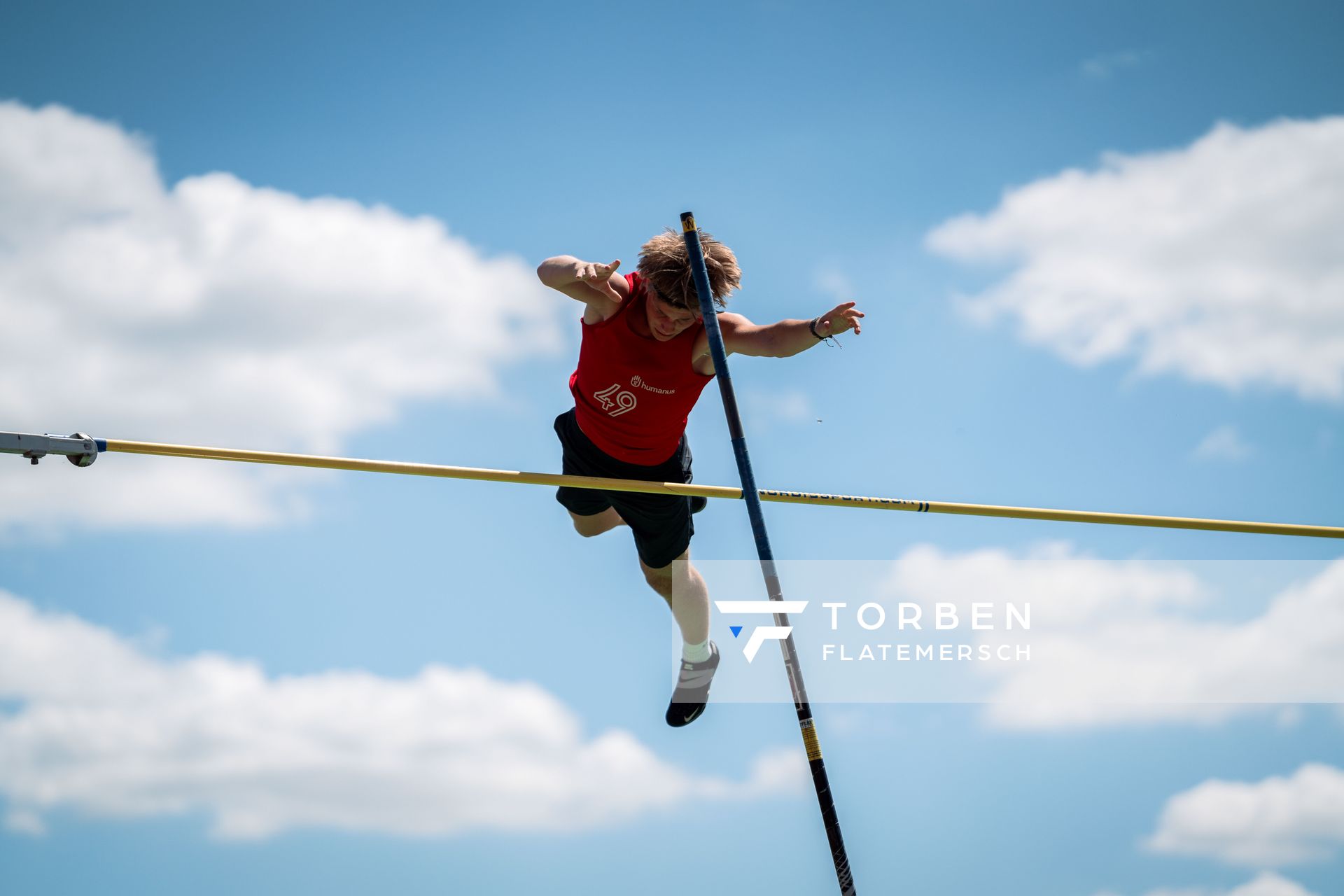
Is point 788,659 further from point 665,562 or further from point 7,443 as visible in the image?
point 7,443

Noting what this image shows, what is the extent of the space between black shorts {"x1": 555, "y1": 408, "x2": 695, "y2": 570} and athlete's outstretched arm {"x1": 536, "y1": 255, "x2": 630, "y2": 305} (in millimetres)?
1074

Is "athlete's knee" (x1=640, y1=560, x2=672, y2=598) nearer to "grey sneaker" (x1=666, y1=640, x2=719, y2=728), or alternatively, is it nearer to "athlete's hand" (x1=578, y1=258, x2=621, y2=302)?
"grey sneaker" (x1=666, y1=640, x2=719, y2=728)

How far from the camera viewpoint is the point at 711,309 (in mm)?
7301

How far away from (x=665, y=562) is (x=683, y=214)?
88.8 inches

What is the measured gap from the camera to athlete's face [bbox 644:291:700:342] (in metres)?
7.57

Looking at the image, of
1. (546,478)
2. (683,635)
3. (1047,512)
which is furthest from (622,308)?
(1047,512)

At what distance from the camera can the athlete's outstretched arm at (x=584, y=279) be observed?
6984 millimetres

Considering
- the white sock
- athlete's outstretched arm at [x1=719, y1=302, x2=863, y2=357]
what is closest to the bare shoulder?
athlete's outstretched arm at [x1=719, y1=302, x2=863, y2=357]

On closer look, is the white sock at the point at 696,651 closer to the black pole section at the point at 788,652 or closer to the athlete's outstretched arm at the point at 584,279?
the black pole section at the point at 788,652

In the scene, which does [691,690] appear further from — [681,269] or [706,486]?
[681,269]

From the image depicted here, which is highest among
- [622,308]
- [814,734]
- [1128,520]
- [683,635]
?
[622,308]

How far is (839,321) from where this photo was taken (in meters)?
7.08

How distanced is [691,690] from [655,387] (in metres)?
2.17

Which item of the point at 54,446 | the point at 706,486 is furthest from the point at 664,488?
the point at 54,446
